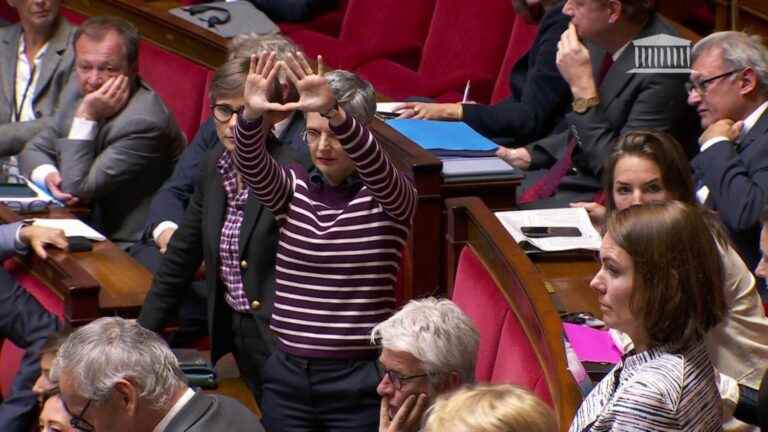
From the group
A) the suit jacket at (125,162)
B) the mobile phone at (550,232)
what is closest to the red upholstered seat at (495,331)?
the mobile phone at (550,232)

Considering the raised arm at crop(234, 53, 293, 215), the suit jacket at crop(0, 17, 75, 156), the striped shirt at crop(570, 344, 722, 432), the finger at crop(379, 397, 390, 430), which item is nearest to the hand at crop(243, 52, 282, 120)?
the raised arm at crop(234, 53, 293, 215)

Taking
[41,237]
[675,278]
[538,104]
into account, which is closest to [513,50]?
[538,104]

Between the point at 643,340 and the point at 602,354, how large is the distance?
10.0 inches

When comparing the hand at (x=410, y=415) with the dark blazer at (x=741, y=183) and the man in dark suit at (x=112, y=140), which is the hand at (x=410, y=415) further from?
the man in dark suit at (x=112, y=140)

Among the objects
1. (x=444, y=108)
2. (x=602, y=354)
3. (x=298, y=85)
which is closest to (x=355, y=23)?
(x=444, y=108)

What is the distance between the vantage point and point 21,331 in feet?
6.73

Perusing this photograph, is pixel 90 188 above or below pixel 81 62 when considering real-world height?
below

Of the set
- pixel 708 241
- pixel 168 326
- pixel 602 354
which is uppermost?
pixel 708 241

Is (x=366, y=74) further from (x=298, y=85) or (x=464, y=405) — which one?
(x=464, y=405)

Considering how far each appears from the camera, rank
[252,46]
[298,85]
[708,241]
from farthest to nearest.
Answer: [252,46], [298,85], [708,241]

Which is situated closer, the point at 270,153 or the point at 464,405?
the point at 464,405

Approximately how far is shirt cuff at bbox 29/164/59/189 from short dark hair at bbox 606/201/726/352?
1353mm

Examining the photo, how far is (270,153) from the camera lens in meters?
1.82

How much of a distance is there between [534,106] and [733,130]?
0.61 meters
